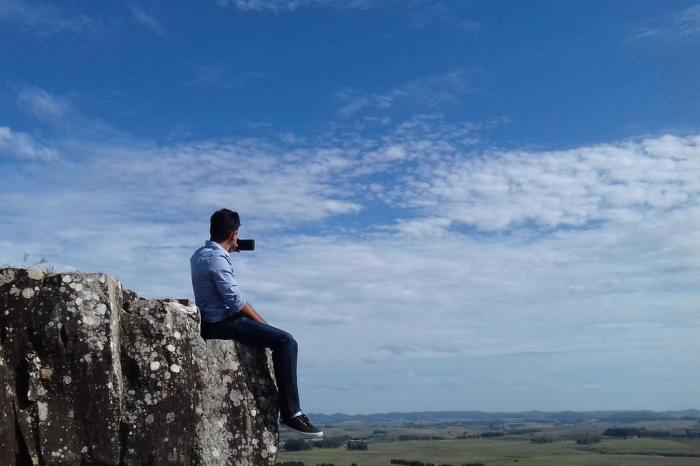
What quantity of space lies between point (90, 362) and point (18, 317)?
0.96m

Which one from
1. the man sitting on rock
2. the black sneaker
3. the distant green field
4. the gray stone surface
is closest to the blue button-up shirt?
the man sitting on rock

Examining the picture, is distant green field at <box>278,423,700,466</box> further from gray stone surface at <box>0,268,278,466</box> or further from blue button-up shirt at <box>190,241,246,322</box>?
gray stone surface at <box>0,268,278,466</box>

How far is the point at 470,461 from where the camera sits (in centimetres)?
11862

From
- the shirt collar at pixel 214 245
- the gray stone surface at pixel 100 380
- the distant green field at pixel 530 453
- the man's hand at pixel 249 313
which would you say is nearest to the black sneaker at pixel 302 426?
the gray stone surface at pixel 100 380

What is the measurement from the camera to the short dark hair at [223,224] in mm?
9602

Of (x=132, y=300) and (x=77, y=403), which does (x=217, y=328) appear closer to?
(x=132, y=300)

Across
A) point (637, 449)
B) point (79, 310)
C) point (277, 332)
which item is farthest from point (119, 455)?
point (637, 449)

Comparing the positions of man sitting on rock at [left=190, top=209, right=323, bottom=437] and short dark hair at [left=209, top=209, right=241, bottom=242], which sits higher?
short dark hair at [left=209, top=209, right=241, bottom=242]

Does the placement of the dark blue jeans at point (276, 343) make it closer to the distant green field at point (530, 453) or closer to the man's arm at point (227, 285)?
the man's arm at point (227, 285)

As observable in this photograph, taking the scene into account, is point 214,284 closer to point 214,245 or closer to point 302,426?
point 214,245

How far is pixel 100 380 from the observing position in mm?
8039

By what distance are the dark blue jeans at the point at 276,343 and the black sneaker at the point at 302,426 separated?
0.09m

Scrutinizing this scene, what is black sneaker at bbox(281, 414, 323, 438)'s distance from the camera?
936cm

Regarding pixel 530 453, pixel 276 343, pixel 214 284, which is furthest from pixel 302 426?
pixel 530 453
